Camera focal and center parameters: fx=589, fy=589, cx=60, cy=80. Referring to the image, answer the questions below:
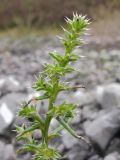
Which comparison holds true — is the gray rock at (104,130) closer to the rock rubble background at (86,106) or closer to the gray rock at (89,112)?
the rock rubble background at (86,106)

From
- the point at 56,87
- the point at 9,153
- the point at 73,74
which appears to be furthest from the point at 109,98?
the point at 56,87

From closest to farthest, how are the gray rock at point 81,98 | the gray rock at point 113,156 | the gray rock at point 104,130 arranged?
the gray rock at point 113,156 < the gray rock at point 104,130 < the gray rock at point 81,98

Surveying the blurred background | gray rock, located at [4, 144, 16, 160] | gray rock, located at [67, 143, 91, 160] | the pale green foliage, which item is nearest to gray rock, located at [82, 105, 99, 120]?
the blurred background

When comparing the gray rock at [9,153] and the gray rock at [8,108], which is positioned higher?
the gray rock at [8,108]

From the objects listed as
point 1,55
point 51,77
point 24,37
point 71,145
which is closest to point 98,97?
point 71,145

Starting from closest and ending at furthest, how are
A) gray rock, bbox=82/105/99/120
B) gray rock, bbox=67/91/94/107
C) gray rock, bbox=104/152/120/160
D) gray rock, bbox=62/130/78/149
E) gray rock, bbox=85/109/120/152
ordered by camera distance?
gray rock, bbox=104/152/120/160 < gray rock, bbox=85/109/120/152 < gray rock, bbox=62/130/78/149 < gray rock, bbox=82/105/99/120 < gray rock, bbox=67/91/94/107

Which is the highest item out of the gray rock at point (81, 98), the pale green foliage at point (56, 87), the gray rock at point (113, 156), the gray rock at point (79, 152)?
the gray rock at point (81, 98)

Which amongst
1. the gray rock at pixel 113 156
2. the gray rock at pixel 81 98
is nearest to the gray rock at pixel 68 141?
the gray rock at pixel 113 156

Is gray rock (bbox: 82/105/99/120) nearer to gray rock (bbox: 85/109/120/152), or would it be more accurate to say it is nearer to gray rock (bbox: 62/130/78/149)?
gray rock (bbox: 62/130/78/149)

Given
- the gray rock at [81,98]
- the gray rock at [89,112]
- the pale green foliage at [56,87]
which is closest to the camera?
the pale green foliage at [56,87]
